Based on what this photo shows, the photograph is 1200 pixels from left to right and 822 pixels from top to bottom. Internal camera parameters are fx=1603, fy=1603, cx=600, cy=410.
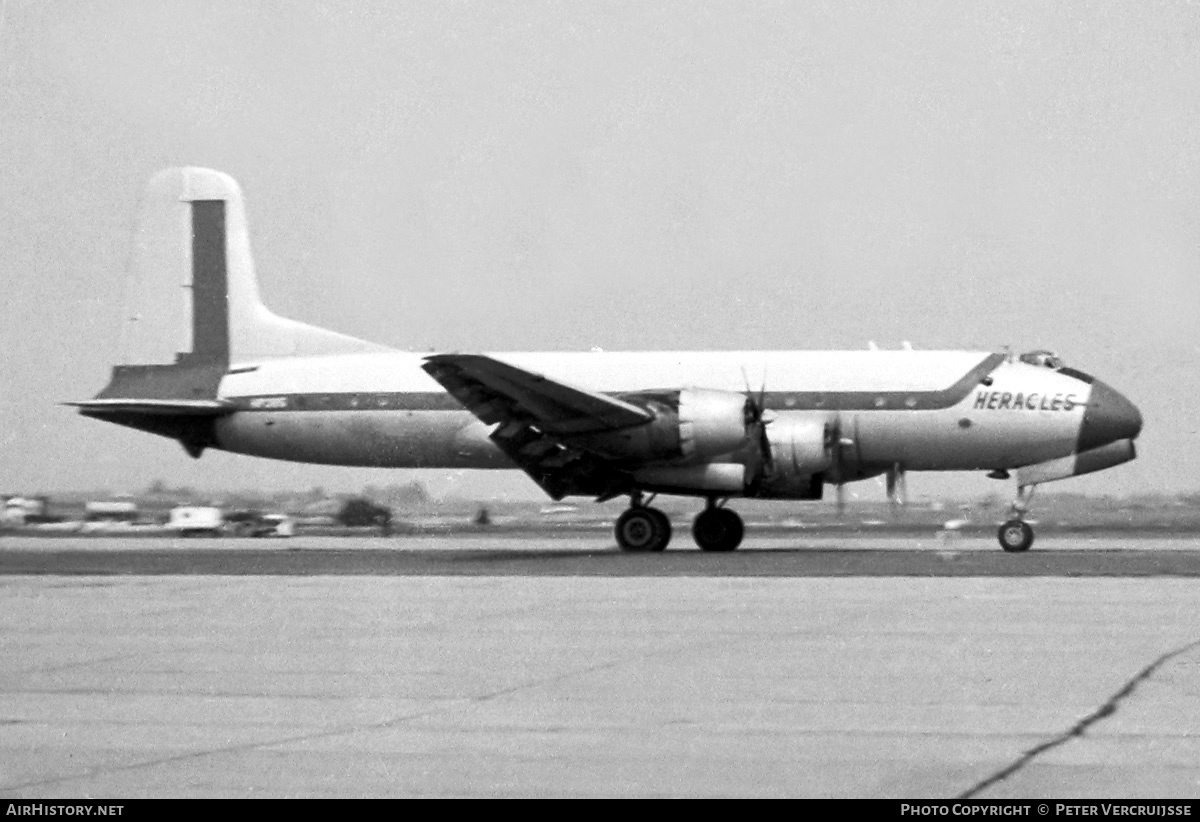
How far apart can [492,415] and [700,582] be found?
8839 millimetres

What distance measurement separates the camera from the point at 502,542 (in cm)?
3634

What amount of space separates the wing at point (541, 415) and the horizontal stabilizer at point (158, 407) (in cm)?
757

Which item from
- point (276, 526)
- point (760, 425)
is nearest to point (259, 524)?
point (276, 526)

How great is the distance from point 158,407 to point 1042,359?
17921mm

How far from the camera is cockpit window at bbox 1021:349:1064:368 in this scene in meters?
31.1

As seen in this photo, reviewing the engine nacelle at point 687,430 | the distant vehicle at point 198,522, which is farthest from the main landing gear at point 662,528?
the distant vehicle at point 198,522

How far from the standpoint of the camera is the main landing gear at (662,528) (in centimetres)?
2944

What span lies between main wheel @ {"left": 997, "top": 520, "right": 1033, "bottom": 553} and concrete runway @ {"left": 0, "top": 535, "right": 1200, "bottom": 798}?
7.35 m

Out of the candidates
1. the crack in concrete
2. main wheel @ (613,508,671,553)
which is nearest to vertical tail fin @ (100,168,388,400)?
main wheel @ (613,508,671,553)

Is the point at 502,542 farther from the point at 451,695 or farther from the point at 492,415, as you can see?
the point at 451,695

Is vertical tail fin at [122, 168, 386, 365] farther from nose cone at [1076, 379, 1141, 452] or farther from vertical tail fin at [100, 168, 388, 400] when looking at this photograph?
nose cone at [1076, 379, 1141, 452]

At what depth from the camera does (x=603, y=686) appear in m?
10.7

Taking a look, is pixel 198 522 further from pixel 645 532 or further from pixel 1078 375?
pixel 1078 375
